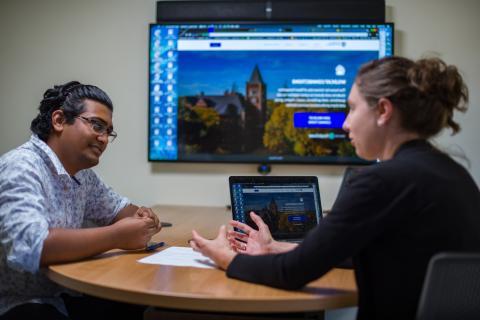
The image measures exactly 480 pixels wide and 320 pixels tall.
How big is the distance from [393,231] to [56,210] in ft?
3.56

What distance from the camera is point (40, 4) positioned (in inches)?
136

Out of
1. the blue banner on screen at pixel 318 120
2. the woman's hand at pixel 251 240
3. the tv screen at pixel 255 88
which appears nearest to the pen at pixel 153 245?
the woman's hand at pixel 251 240

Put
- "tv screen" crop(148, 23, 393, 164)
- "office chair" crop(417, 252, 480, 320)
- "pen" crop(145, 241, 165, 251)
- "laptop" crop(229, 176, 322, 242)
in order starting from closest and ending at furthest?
1. "office chair" crop(417, 252, 480, 320)
2. "pen" crop(145, 241, 165, 251)
3. "laptop" crop(229, 176, 322, 242)
4. "tv screen" crop(148, 23, 393, 164)

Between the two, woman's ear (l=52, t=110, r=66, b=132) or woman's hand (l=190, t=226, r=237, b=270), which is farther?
woman's ear (l=52, t=110, r=66, b=132)

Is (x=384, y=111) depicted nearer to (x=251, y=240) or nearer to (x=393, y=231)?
(x=393, y=231)

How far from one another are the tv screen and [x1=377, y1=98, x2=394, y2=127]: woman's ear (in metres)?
1.93

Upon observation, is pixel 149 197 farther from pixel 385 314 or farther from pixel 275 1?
pixel 385 314

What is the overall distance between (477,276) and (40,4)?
3.26m

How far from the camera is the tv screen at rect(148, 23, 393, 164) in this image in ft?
10.5

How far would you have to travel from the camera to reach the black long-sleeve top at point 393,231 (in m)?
1.15

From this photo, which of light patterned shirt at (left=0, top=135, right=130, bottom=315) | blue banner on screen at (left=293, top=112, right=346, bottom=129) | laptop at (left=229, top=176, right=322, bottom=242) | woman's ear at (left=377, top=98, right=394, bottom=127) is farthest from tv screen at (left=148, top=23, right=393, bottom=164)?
woman's ear at (left=377, top=98, right=394, bottom=127)

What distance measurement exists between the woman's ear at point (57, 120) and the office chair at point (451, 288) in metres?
1.29

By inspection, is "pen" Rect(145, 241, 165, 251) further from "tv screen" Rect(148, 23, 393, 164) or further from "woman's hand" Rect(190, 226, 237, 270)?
"tv screen" Rect(148, 23, 393, 164)

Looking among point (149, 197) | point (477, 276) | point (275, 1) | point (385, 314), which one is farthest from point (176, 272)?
point (275, 1)
